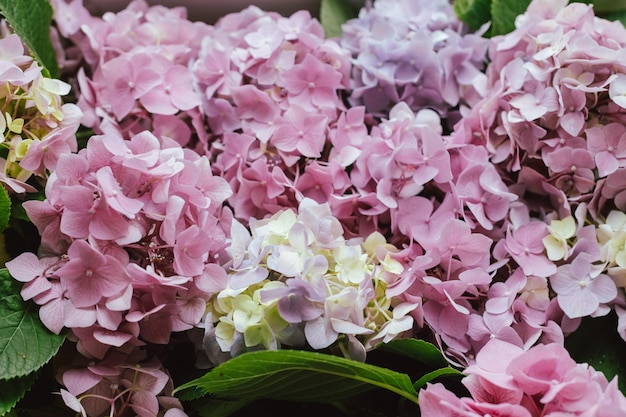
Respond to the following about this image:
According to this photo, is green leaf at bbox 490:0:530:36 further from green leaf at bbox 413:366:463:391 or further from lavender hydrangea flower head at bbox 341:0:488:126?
green leaf at bbox 413:366:463:391

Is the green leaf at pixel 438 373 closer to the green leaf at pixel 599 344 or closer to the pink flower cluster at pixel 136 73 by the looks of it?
the green leaf at pixel 599 344

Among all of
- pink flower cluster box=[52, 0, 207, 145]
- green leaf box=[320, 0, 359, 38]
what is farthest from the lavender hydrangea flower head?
pink flower cluster box=[52, 0, 207, 145]

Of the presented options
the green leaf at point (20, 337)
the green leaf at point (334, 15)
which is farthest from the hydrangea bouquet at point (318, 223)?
the green leaf at point (334, 15)

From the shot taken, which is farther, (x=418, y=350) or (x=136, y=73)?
(x=136, y=73)

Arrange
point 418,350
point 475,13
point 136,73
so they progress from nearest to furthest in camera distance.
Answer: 1. point 418,350
2. point 136,73
3. point 475,13

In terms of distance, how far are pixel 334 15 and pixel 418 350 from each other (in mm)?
553

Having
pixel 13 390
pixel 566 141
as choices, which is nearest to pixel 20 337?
pixel 13 390

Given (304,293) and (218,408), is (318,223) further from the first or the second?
(218,408)

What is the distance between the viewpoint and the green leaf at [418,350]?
681mm

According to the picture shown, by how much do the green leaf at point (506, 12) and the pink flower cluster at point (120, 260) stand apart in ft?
1.56

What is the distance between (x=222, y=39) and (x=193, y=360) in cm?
42

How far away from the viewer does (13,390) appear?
66 centimetres

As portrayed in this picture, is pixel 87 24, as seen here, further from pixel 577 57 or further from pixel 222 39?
pixel 577 57

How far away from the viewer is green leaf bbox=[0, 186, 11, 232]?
2.21 feet
